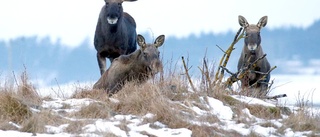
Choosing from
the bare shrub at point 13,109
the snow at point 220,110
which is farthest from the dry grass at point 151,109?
the snow at point 220,110

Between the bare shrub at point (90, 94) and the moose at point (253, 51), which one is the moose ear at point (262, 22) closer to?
the moose at point (253, 51)

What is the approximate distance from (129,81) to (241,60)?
4.22 metres

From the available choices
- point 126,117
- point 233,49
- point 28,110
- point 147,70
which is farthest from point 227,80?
point 28,110

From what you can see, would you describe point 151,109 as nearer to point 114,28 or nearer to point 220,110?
point 220,110

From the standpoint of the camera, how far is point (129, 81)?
1340cm

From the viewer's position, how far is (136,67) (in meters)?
13.3

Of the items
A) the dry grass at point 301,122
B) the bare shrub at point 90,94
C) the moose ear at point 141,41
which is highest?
the moose ear at point 141,41

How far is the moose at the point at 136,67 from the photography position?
42.6 feet

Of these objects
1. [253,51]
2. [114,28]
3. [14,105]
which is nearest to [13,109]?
[14,105]

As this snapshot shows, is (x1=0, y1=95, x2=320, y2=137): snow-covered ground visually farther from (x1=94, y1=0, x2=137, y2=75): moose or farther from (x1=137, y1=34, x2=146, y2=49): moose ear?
(x1=94, y1=0, x2=137, y2=75): moose

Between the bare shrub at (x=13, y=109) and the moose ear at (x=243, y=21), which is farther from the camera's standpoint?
the moose ear at (x=243, y=21)

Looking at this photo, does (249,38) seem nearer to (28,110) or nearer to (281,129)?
(281,129)

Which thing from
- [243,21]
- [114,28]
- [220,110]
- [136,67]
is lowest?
[220,110]

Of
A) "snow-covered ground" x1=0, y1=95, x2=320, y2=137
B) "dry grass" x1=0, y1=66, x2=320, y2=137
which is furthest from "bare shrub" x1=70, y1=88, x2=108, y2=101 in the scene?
"snow-covered ground" x1=0, y1=95, x2=320, y2=137
